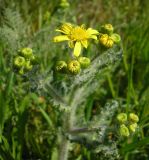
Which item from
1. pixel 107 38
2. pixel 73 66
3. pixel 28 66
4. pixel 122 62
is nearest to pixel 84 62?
pixel 73 66

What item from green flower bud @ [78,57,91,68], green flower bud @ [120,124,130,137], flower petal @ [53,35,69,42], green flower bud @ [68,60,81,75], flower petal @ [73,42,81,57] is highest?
flower petal @ [53,35,69,42]

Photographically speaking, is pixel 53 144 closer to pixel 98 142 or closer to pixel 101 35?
pixel 98 142

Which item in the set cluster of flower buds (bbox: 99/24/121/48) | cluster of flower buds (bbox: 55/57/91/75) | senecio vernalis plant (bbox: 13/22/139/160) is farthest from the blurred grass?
cluster of flower buds (bbox: 55/57/91/75)

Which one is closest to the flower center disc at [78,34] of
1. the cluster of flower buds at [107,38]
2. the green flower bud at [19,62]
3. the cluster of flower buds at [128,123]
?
the cluster of flower buds at [107,38]

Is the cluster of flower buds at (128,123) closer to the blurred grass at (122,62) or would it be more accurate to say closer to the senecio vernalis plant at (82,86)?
the senecio vernalis plant at (82,86)

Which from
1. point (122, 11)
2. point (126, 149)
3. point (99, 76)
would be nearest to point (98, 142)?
point (126, 149)

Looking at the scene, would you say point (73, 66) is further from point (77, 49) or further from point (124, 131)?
point (124, 131)

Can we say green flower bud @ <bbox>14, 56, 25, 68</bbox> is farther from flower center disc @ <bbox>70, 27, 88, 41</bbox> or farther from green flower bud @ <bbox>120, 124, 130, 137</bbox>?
green flower bud @ <bbox>120, 124, 130, 137</bbox>
